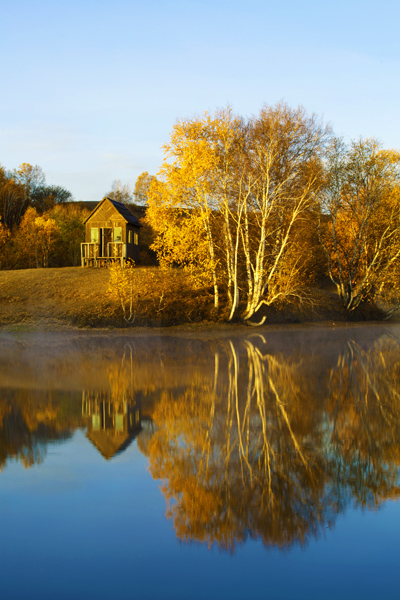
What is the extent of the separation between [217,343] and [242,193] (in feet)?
31.0

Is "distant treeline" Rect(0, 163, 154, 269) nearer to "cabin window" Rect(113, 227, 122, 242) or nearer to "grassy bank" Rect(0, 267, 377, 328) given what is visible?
"cabin window" Rect(113, 227, 122, 242)

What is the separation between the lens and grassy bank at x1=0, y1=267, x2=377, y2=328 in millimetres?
25984

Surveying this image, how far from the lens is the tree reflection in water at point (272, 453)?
4867 millimetres

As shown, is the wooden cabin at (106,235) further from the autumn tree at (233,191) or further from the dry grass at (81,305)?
the autumn tree at (233,191)

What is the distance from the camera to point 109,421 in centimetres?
850

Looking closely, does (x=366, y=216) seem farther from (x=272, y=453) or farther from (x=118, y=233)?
(x=272, y=453)

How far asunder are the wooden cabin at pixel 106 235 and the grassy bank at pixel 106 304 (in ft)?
27.2

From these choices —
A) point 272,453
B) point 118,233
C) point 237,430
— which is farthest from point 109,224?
point 272,453

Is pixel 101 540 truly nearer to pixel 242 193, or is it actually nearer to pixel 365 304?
pixel 242 193

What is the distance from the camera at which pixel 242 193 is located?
2692 cm

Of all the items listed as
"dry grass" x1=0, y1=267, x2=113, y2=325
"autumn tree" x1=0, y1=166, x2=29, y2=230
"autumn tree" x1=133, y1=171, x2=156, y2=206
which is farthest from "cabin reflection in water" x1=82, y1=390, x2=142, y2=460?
"autumn tree" x1=133, y1=171, x2=156, y2=206

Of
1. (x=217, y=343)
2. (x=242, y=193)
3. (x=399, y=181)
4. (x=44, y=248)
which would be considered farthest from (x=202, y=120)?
(x=44, y=248)

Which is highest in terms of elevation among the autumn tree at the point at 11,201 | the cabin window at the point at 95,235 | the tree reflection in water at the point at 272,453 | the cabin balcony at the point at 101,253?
the autumn tree at the point at 11,201

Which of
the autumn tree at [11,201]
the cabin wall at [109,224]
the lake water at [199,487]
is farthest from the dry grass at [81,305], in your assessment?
the autumn tree at [11,201]
